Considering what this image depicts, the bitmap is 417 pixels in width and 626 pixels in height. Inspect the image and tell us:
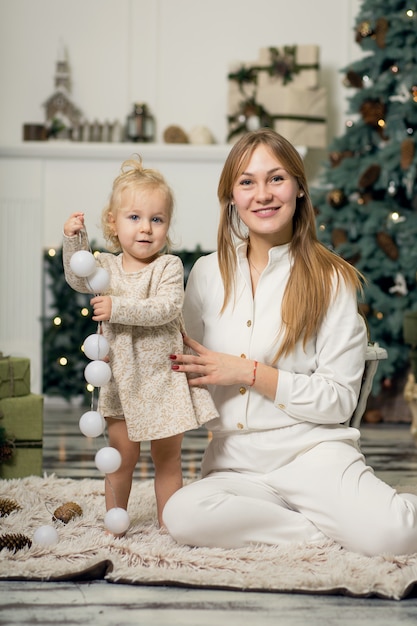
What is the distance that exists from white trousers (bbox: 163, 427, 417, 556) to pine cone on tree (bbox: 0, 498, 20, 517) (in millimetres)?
584

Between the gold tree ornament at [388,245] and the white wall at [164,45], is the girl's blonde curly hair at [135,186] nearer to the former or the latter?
the gold tree ornament at [388,245]

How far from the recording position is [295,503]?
92.7 inches

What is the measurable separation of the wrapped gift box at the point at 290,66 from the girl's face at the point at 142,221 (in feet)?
10.9

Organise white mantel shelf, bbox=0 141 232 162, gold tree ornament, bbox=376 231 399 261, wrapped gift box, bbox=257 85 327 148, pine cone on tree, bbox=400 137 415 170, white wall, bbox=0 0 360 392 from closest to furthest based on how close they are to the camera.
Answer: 1. pine cone on tree, bbox=400 137 415 170
2. gold tree ornament, bbox=376 231 399 261
3. wrapped gift box, bbox=257 85 327 148
4. white mantel shelf, bbox=0 141 232 162
5. white wall, bbox=0 0 360 392

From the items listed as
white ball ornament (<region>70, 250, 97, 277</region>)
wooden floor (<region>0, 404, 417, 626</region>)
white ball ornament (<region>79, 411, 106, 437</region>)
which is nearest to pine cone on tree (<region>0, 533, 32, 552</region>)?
wooden floor (<region>0, 404, 417, 626</region>)

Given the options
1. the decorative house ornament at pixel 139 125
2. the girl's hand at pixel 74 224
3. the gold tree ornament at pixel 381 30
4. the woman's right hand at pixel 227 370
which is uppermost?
the gold tree ornament at pixel 381 30

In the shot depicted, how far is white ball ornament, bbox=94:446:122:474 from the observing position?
223 cm

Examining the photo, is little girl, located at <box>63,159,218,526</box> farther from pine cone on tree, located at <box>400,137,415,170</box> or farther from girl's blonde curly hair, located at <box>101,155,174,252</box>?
pine cone on tree, located at <box>400,137,415,170</box>

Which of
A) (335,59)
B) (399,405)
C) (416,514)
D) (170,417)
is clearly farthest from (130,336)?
(335,59)

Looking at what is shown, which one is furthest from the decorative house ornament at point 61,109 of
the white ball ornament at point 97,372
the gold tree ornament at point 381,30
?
the white ball ornament at point 97,372

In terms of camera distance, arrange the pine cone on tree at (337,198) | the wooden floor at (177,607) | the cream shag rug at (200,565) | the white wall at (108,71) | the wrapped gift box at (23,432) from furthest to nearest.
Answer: the white wall at (108,71) → the pine cone on tree at (337,198) → the wrapped gift box at (23,432) → the cream shag rug at (200,565) → the wooden floor at (177,607)

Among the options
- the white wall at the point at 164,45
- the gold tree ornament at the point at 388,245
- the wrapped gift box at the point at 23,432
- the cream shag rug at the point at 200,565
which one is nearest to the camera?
the cream shag rug at the point at 200,565

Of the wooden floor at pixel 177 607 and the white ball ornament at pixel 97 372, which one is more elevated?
the white ball ornament at pixel 97 372

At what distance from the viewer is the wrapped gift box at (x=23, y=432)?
10.3 ft
